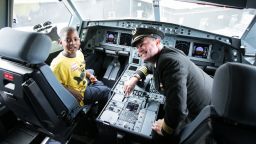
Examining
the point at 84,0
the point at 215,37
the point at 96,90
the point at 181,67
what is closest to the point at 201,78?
the point at 181,67

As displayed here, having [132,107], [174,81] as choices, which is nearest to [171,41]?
[132,107]

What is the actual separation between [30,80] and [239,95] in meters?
1.36

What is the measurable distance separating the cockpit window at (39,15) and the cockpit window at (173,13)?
0.42m

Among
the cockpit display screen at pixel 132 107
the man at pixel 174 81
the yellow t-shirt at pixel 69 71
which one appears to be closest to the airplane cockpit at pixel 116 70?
the cockpit display screen at pixel 132 107

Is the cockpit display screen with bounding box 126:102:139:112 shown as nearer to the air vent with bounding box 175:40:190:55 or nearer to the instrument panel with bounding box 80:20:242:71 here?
the instrument panel with bounding box 80:20:242:71

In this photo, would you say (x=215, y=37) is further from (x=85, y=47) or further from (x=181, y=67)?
(x=85, y=47)

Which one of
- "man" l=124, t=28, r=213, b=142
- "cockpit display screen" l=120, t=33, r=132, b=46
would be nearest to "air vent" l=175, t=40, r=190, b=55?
"cockpit display screen" l=120, t=33, r=132, b=46

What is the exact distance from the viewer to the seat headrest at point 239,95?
0.99 meters

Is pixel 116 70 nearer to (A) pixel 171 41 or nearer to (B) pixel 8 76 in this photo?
(A) pixel 171 41

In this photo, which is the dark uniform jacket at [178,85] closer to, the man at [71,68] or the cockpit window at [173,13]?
the man at [71,68]

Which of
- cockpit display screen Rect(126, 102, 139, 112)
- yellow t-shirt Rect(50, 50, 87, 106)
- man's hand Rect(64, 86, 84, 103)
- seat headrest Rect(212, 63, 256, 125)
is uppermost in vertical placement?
seat headrest Rect(212, 63, 256, 125)

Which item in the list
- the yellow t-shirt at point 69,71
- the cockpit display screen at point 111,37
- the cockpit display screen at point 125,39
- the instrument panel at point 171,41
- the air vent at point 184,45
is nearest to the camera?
the yellow t-shirt at point 69,71

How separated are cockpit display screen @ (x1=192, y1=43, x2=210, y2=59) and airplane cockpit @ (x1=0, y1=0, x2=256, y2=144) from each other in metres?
0.01

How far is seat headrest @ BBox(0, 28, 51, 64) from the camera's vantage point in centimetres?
160
